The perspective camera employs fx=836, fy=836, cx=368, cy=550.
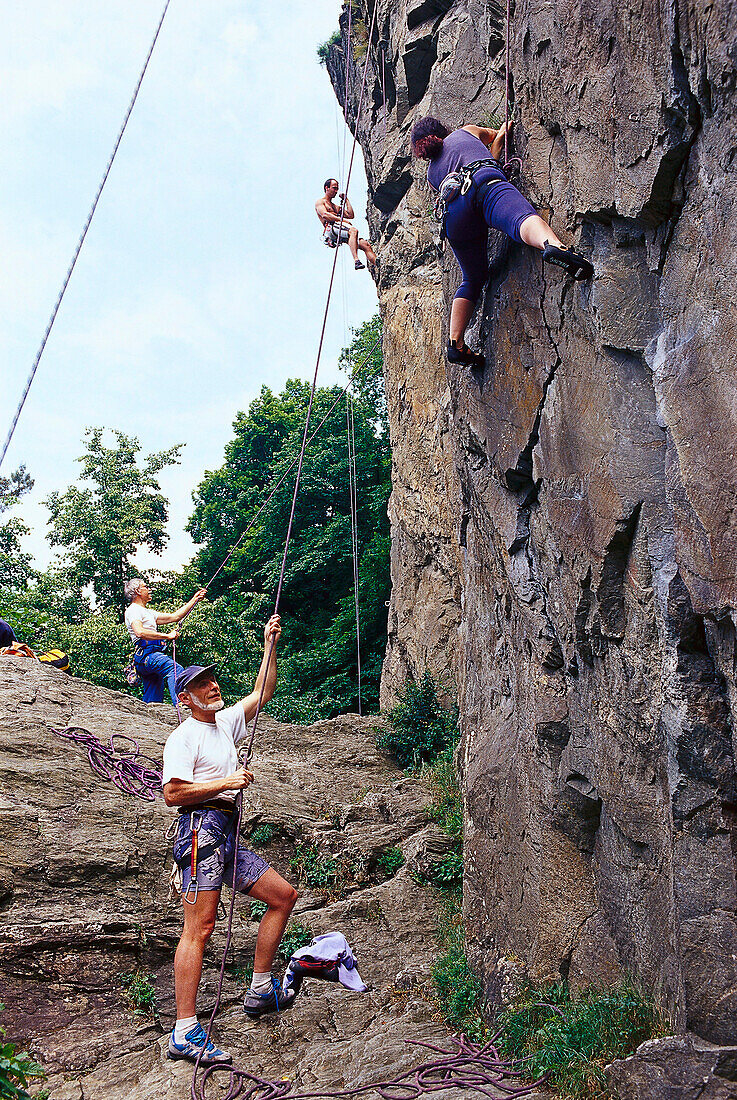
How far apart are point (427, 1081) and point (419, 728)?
6.05m

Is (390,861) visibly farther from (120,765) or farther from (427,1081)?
(427,1081)

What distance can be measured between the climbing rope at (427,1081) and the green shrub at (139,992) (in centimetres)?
104

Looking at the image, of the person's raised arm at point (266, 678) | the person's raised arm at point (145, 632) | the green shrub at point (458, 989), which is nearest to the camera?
the green shrub at point (458, 989)

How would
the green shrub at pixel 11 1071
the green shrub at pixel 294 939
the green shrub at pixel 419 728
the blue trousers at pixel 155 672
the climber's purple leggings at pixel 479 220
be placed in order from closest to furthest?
1. the green shrub at pixel 11 1071
2. the climber's purple leggings at pixel 479 220
3. the green shrub at pixel 294 939
4. the blue trousers at pixel 155 672
5. the green shrub at pixel 419 728

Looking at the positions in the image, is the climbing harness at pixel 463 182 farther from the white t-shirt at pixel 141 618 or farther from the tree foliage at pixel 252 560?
the tree foliage at pixel 252 560

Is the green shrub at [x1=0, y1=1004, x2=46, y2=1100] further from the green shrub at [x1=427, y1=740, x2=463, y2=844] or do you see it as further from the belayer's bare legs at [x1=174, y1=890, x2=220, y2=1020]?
the green shrub at [x1=427, y1=740, x2=463, y2=844]

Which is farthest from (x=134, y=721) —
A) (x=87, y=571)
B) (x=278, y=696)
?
(x=87, y=571)

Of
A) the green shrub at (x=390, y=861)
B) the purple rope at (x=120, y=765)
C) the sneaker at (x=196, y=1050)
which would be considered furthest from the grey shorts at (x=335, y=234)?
the sneaker at (x=196, y=1050)

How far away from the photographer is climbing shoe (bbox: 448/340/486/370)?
18.0 ft

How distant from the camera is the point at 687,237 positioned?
11.6 feet

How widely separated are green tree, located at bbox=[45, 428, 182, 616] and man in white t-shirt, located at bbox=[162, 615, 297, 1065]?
1297 centimetres

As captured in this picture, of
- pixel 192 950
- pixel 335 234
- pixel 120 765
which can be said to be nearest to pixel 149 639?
pixel 120 765

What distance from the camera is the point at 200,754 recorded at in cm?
481

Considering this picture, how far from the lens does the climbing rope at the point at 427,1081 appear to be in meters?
4.04
